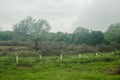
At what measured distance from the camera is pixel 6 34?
102 metres

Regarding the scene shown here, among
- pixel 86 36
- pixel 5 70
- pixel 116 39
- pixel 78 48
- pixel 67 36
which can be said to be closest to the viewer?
pixel 5 70

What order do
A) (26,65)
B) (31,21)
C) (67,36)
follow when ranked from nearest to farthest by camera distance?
(26,65) < (67,36) < (31,21)

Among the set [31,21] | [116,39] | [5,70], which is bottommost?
[5,70]

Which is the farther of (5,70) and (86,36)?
(86,36)

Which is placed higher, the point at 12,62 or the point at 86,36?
the point at 86,36

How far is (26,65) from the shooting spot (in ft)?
125

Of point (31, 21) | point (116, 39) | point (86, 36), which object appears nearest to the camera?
point (116, 39)

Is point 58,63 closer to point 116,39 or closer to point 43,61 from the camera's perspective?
point 43,61

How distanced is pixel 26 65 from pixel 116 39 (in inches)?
1940

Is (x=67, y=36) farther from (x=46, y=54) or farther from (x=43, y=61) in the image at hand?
(x=43, y=61)

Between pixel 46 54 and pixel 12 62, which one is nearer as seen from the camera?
pixel 12 62

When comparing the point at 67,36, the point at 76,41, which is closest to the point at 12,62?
the point at 76,41

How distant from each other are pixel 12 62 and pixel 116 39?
162ft

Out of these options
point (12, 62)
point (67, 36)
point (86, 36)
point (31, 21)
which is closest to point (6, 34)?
point (67, 36)
